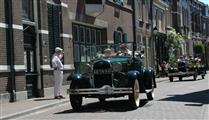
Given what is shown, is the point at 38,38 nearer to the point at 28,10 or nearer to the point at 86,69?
the point at 28,10

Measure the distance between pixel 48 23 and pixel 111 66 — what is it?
8.18 metres

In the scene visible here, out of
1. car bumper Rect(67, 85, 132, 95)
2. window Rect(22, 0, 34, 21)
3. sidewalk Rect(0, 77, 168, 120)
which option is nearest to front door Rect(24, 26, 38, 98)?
window Rect(22, 0, 34, 21)

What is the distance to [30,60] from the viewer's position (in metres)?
21.5

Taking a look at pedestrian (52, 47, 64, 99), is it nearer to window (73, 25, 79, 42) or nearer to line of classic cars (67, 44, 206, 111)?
line of classic cars (67, 44, 206, 111)

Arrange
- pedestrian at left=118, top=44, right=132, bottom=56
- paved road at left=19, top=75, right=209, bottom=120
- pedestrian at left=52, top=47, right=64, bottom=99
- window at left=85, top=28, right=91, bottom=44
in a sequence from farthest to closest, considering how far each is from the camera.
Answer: window at left=85, top=28, right=91, bottom=44, pedestrian at left=52, top=47, right=64, bottom=99, pedestrian at left=118, top=44, right=132, bottom=56, paved road at left=19, top=75, right=209, bottom=120

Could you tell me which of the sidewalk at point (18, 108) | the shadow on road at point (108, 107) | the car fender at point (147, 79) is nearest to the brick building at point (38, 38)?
the sidewalk at point (18, 108)

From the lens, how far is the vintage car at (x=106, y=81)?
15133 mm

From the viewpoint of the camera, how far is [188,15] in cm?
6675

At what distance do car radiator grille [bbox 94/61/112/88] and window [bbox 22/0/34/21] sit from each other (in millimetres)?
6515

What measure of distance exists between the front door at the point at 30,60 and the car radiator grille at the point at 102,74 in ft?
19.6

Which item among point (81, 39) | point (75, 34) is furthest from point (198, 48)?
point (75, 34)

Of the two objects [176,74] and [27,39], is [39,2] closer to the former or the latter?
[27,39]

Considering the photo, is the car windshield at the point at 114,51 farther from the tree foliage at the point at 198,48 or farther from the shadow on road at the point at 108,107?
the tree foliage at the point at 198,48

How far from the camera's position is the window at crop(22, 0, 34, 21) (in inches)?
832
